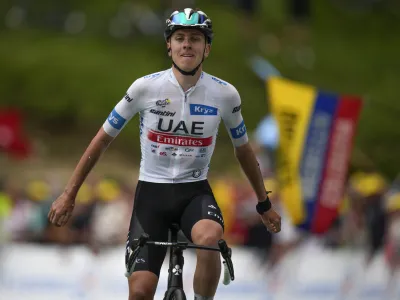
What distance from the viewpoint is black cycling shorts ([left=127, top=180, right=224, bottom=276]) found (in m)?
7.53

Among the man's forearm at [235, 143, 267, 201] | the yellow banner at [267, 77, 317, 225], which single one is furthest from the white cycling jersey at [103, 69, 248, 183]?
the yellow banner at [267, 77, 317, 225]

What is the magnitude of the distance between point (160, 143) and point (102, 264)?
23.4 ft

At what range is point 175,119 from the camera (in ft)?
25.0

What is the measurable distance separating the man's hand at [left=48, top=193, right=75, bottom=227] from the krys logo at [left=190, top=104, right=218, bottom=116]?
3.54 feet

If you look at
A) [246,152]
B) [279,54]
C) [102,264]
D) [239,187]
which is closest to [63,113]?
[279,54]

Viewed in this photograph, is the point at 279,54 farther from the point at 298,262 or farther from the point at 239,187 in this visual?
the point at 298,262

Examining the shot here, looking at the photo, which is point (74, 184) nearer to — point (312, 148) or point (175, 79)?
point (175, 79)

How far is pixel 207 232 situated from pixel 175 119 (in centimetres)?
87

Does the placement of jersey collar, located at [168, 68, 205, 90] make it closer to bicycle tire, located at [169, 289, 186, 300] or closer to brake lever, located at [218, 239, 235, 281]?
→ brake lever, located at [218, 239, 235, 281]

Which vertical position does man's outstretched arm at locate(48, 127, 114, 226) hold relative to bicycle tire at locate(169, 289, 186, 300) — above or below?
above

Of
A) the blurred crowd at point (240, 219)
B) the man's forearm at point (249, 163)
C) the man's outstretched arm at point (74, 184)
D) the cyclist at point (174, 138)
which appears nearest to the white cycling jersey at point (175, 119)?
the cyclist at point (174, 138)

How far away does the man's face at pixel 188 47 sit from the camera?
24.7 feet

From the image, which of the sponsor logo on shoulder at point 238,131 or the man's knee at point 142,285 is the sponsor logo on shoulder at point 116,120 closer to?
the sponsor logo on shoulder at point 238,131

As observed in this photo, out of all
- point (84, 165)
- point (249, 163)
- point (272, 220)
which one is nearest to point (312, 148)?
point (272, 220)
